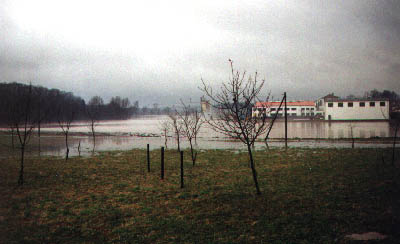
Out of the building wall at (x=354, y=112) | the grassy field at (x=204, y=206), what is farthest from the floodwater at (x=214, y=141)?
the building wall at (x=354, y=112)

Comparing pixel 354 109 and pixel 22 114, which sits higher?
pixel 354 109

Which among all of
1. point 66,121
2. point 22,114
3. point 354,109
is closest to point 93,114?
point 66,121

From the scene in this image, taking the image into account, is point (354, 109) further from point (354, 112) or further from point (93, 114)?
point (93, 114)

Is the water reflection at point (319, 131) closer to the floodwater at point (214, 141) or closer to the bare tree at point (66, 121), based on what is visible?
the floodwater at point (214, 141)

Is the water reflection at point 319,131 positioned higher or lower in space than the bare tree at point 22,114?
lower

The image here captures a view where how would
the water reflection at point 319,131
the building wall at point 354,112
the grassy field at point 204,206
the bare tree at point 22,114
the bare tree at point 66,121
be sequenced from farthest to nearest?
the building wall at point 354,112 < the water reflection at point 319,131 < the bare tree at point 66,121 < the bare tree at point 22,114 < the grassy field at point 204,206

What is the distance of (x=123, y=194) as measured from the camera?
902 cm

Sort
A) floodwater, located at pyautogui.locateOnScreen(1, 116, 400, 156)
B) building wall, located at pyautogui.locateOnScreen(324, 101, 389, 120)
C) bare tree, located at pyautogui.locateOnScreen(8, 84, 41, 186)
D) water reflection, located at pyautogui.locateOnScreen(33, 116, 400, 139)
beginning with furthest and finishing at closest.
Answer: building wall, located at pyautogui.locateOnScreen(324, 101, 389, 120) < water reflection, located at pyautogui.locateOnScreen(33, 116, 400, 139) < floodwater, located at pyautogui.locateOnScreen(1, 116, 400, 156) < bare tree, located at pyautogui.locateOnScreen(8, 84, 41, 186)

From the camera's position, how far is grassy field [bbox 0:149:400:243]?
18.7ft

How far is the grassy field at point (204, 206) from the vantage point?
5.70 metres

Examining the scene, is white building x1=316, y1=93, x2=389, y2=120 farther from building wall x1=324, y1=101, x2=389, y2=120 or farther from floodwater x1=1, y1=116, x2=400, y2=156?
floodwater x1=1, y1=116, x2=400, y2=156

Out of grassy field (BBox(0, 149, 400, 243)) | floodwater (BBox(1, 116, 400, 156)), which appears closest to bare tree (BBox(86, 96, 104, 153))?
Result: floodwater (BBox(1, 116, 400, 156))

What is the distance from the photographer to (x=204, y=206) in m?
7.59

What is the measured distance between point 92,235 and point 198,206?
9.34ft
